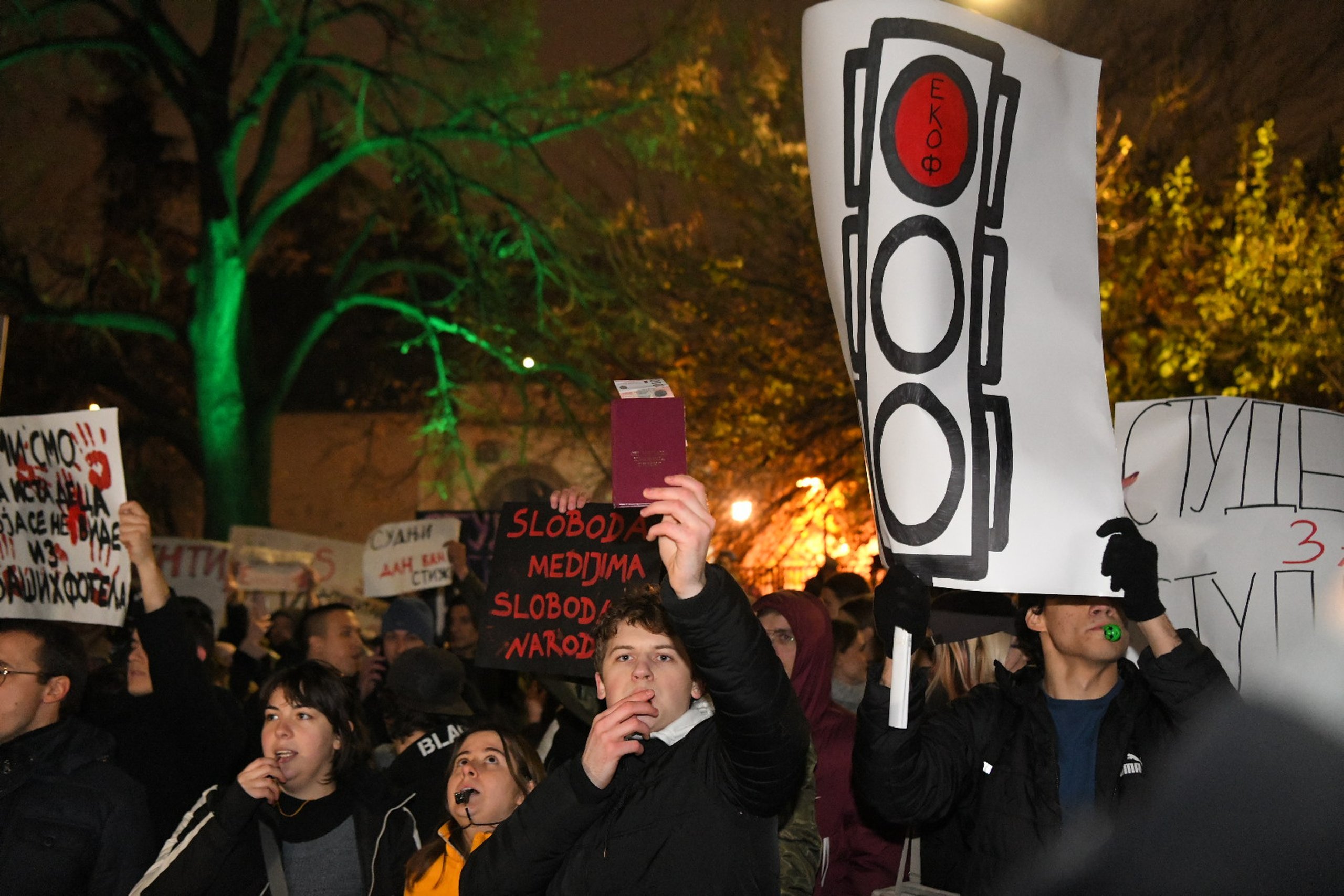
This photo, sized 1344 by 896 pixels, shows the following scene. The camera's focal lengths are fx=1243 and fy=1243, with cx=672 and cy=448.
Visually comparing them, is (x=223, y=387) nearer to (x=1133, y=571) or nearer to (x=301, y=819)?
(x=301, y=819)

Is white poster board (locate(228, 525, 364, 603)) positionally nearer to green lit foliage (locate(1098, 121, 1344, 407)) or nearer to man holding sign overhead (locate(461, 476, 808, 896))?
green lit foliage (locate(1098, 121, 1344, 407))

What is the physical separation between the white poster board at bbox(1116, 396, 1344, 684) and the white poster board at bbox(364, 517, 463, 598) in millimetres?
6820

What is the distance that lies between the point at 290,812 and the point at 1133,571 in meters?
2.57

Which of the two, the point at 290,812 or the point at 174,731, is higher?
the point at 174,731

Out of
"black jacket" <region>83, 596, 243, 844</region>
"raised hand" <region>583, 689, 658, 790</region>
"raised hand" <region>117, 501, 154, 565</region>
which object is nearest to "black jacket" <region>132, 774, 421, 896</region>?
"black jacket" <region>83, 596, 243, 844</region>

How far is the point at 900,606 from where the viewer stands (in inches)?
108

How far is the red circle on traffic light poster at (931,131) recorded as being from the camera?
295 cm

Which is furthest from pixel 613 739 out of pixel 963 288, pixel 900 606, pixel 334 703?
pixel 334 703

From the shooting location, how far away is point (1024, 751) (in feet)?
9.81

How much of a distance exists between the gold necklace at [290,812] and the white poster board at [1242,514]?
2.73 metres

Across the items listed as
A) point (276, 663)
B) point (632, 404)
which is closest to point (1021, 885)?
point (632, 404)

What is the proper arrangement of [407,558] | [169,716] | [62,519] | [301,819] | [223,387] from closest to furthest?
[301,819] → [169,716] → [62,519] → [407,558] → [223,387]

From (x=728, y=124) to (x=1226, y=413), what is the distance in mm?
11193

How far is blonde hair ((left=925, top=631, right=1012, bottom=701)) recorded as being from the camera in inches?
166
